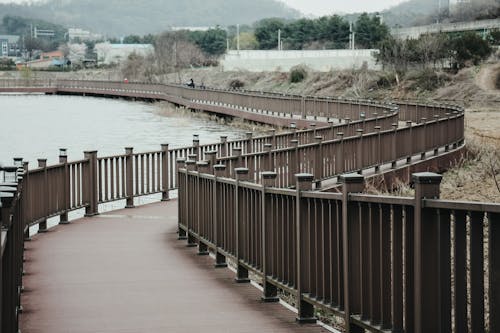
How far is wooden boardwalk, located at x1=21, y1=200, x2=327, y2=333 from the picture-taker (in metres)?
8.42

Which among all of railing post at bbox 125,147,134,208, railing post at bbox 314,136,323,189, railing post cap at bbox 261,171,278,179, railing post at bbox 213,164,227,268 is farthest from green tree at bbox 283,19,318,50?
railing post cap at bbox 261,171,278,179

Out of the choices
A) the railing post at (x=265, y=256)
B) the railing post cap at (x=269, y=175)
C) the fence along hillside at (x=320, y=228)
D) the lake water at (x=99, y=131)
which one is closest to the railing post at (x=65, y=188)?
the fence along hillside at (x=320, y=228)

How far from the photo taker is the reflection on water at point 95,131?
126ft

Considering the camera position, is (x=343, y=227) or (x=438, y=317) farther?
(x=343, y=227)

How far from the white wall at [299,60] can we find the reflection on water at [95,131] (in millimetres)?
22259

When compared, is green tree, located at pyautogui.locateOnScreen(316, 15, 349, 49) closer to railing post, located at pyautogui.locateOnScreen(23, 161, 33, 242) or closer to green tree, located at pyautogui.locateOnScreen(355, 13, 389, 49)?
green tree, located at pyautogui.locateOnScreen(355, 13, 389, 49)

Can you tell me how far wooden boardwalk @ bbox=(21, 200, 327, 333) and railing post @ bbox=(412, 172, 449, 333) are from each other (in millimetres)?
2295

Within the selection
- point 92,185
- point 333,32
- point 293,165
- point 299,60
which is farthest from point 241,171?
point 333,32

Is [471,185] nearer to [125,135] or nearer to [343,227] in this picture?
[343,227]

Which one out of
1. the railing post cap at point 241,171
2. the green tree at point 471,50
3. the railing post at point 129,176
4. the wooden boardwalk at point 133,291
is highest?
the green tree at point 471,50

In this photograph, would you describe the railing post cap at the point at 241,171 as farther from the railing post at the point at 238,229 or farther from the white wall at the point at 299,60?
the white wall at the point at 299,60

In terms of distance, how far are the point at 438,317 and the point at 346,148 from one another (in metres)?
14.3

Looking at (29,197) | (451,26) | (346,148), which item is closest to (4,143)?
(346,148)

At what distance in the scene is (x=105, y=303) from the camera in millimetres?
9352
